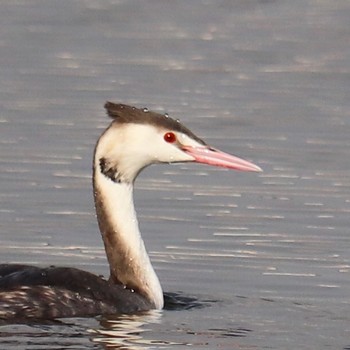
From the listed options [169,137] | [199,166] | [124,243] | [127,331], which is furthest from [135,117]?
[199,166]

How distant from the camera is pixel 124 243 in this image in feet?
45.1

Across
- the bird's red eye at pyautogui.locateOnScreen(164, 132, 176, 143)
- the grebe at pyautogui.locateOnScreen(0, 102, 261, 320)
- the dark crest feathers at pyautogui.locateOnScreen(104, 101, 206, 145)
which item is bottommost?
the grebe at pyautogui.locateOnScreen(0, 102, 261, 320)

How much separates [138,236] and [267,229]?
1983mm

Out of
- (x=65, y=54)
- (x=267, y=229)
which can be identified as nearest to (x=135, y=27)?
(x=65, y=54)

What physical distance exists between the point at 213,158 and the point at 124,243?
843mm

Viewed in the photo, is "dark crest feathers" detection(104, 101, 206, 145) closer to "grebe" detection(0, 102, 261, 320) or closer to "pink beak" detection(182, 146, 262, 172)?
"grebe" detection(0, 102, 261, 320)

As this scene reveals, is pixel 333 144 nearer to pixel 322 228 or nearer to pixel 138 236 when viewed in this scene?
pixel 322 228

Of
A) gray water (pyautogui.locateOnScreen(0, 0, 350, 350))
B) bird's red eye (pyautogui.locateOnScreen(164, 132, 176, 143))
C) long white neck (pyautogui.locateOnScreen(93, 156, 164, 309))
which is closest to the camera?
gray water (pyautogui.locateOnScreen(0, 0, 350, 350))

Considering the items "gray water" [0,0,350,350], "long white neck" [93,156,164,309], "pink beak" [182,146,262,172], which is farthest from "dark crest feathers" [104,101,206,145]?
"gray water" [0,0,350,350]

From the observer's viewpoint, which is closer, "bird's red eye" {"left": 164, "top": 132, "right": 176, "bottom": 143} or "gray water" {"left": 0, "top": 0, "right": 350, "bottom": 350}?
"gray water" {"left": 0, "top": 0, "right": 350, "bottom": 350}

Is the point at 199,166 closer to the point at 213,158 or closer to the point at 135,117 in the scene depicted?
the point at 213,158

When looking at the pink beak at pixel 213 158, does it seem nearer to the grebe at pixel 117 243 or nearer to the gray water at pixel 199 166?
the grebe at pixel 117 243

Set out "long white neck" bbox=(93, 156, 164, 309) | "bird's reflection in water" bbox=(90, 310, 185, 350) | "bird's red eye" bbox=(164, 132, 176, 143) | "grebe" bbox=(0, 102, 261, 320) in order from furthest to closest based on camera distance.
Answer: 1. "long white neck" bbox=(93, 156, 164, 309)
2. "bird's red eye" bbox=(164, 132, 176, 143)
3. "grebe" bbox=(0, 102, 261, 320)
4. "bird's reflection in water" bbox=(90, 310, 185, 350)

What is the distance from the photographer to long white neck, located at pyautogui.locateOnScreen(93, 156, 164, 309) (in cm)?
1362
